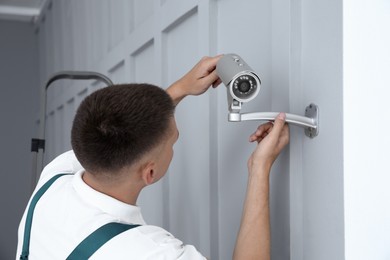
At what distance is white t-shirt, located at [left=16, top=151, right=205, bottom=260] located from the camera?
3.03ft

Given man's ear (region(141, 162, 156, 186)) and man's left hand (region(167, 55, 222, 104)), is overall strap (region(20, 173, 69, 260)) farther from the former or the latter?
man's left hand (region(167, 55, 222, 104))

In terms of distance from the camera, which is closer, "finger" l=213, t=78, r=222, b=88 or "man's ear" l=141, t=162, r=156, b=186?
"man's ear" l=141, t=162, r=156, b=186

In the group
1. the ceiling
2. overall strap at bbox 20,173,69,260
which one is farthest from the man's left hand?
the ceiling

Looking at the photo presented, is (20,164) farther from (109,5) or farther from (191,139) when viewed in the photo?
(191,139)

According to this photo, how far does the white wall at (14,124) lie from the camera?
18.9ft

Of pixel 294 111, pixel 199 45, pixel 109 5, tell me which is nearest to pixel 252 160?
pixel 294 111

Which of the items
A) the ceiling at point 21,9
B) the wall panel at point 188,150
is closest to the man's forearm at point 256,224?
the wall panel at point 188,150

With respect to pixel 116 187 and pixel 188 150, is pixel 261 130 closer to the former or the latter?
pixel 116 187

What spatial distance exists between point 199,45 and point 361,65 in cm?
65

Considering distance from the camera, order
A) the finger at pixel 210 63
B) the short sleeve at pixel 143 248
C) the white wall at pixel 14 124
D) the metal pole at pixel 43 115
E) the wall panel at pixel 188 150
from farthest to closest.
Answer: the white wall at pixel 14 124 → the metal pole at pixel 43 115 → the wall panel at pixel 188 150 → the finger at pixel 210 63 → the short sleeve at pixel 143 248

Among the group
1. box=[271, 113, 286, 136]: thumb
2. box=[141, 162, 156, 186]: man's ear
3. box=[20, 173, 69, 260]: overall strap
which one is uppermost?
box=[271, 113, 286, 136]: thumb

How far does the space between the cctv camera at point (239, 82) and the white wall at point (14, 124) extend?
5199mm

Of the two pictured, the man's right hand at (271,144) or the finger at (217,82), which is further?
the finger at (217,82)

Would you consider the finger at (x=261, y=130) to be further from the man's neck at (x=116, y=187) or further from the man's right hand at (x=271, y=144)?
the man's neck at (x=116, y=187)
